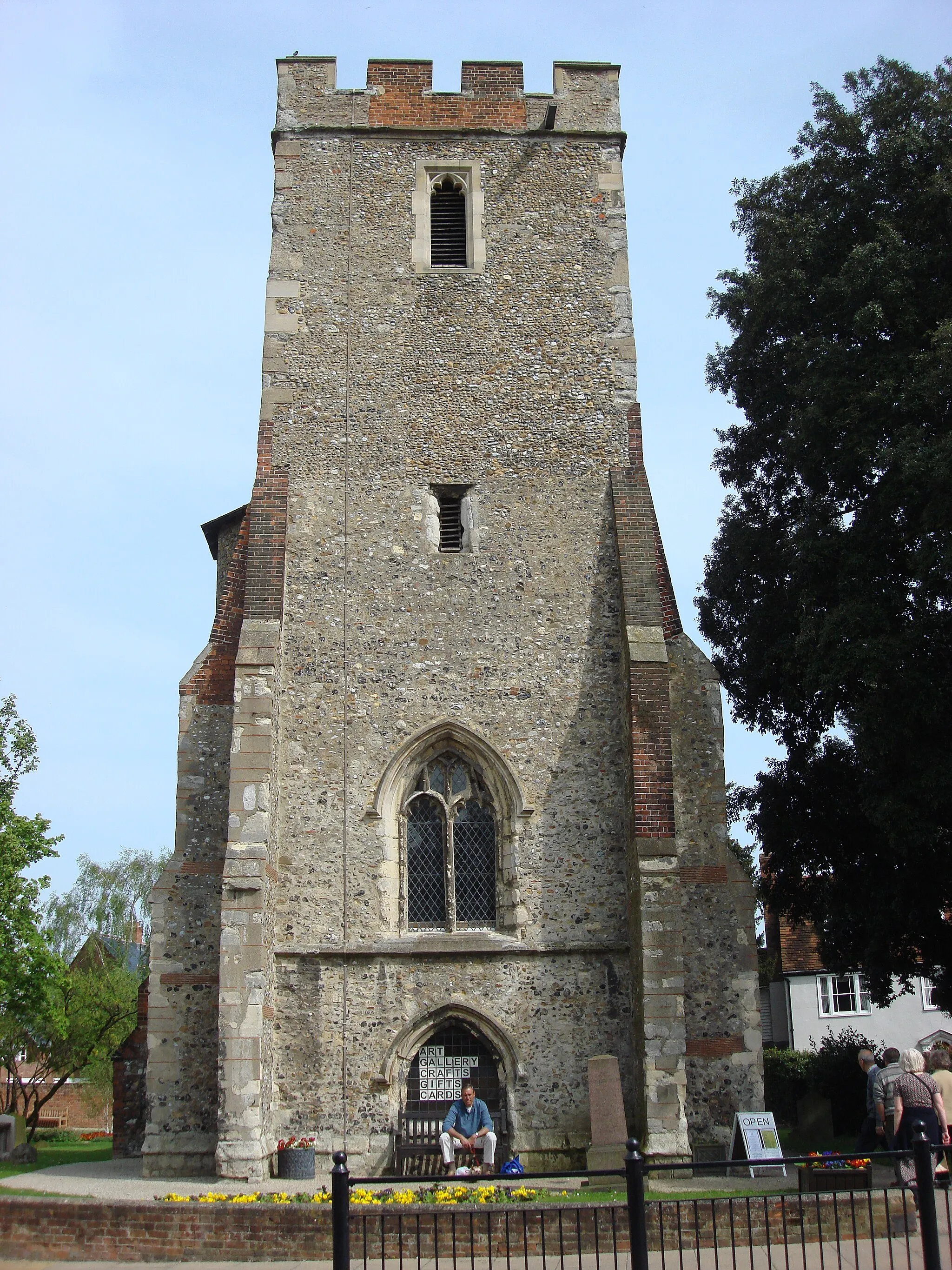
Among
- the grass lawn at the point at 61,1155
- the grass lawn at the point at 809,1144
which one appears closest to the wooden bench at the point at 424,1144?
the grass lawn at the point at 809,1144

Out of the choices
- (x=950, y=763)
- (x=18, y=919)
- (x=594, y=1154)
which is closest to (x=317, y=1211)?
(x=594, y=1154)

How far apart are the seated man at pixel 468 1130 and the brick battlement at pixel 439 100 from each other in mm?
13923

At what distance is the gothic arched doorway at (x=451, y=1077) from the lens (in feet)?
47.6

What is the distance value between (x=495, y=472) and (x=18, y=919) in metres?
11.9

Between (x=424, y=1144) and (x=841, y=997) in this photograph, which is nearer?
(x=424, y=1144)

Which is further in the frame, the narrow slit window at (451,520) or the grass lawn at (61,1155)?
the grass lawn at (61,1155)

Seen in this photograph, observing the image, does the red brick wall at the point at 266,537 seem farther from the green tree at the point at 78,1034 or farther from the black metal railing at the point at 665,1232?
the green tree at the point at 78,1034

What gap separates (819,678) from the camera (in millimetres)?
16344

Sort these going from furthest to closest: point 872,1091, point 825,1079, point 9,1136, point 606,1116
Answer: point 825,1079 → point 9,1136 → point 606,1116 → point 872,1091

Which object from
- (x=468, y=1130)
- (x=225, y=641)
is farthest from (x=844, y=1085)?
(x=225, y=641)

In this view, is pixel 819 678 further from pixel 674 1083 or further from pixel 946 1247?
pixel 946 1247

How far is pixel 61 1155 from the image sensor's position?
22953mm

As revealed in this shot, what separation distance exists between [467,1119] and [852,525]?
31.3ft

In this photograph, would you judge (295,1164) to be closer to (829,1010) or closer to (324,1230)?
(324,1230)
